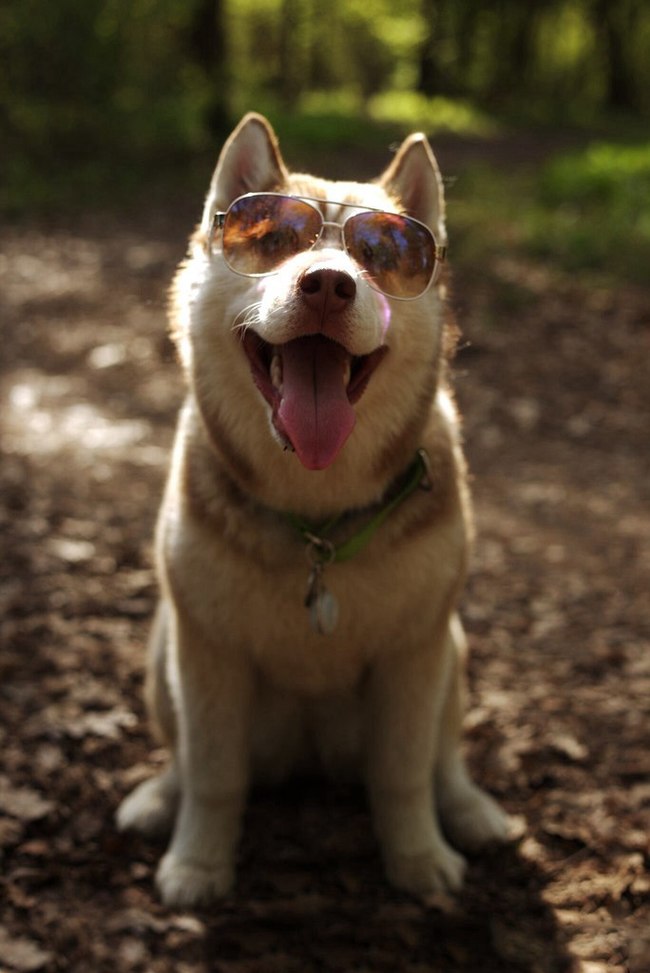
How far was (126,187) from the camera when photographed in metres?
12.7

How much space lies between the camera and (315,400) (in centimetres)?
224

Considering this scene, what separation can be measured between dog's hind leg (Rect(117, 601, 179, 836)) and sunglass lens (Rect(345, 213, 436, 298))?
1.12 metres

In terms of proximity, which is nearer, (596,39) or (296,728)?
(296,728)

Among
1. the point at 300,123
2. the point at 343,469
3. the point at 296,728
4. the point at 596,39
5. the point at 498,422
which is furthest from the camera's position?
the point at 596,39

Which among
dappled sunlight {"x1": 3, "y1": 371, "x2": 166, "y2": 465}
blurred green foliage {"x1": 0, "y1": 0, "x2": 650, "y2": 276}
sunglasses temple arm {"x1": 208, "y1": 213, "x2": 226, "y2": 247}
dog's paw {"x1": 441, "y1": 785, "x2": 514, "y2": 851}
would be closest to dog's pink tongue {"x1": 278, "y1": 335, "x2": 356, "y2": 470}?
sunglasses temple arm {"x1": 208, "y1": 213, "x2": 226, "y2": 247}

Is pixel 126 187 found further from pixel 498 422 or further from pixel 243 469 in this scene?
pixel 243 469

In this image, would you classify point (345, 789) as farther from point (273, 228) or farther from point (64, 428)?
point (64, 428)

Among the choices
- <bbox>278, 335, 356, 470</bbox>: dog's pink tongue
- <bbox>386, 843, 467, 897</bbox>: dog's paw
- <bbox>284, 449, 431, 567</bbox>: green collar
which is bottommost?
<bbox>386, 843, 467, 897</bbox>: dog's paw

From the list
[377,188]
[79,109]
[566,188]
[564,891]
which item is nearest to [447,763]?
[564,891]

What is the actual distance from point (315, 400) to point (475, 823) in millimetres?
1445

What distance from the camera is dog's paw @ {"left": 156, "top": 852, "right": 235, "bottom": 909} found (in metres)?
2.69

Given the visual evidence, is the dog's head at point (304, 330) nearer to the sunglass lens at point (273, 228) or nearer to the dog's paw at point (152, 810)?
the sunglass lens at point (273, 228)

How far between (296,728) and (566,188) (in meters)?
9.62

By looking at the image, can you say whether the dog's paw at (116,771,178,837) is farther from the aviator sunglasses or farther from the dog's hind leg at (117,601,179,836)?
the aviator sunglasses
